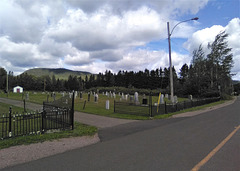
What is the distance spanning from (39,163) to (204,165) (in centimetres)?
424

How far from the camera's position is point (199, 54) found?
175ft

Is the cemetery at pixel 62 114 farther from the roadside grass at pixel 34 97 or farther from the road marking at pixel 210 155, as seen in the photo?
the roadside grass at pixel 34 97

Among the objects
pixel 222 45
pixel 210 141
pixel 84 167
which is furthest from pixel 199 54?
pixel 84 167

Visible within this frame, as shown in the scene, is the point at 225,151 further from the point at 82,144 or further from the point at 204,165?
the point at 82,144

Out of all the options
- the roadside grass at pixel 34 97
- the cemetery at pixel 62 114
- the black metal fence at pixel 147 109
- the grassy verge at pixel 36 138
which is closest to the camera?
the grassy verge at pixel 36 138

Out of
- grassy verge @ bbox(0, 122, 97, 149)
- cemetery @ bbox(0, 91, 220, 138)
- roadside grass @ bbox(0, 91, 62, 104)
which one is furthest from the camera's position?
roadside grass @ bbox(0, 91, 62, 104)

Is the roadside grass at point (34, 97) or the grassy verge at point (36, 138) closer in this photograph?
the grassy verge at point (36, 138)

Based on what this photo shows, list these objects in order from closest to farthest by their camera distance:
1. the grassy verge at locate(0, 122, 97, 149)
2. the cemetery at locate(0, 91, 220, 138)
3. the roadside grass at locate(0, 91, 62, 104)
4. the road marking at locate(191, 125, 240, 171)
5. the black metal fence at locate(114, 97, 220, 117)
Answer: the road marking at locate(191, 125, 240, 171), the grassy verge at locate(0, 122, 97, 149), the cemetery at locate(0, 91, 220, 138), the black metal fence at locate(114, 97, 220, 117), the roadside grass at locate(0, 91, 62, 104)

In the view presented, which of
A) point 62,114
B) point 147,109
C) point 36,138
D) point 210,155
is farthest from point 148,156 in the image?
point 147,109

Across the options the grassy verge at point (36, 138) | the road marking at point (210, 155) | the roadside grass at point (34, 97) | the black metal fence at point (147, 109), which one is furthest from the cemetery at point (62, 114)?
the roadside grass at point (34, 97)

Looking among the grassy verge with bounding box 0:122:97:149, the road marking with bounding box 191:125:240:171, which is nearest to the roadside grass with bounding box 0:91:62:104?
the grassy verge with bounding box 0:122:97:149

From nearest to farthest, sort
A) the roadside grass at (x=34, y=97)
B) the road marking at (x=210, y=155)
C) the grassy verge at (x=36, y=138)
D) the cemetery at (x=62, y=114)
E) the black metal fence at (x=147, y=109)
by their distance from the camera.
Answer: the road marking at (x=210, y=155) → the grassy verge at (x=36, y=138) → the cemetery at (x=62, y=114) → the black metal fence at (x=147, y=109) → the roadside grass at (x=34, y=97)

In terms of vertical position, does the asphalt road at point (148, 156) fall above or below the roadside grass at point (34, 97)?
below

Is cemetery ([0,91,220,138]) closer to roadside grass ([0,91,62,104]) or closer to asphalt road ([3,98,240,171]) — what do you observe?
asphalt road ([3,98,240,171])
